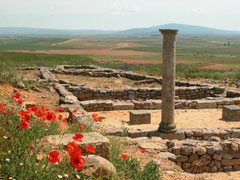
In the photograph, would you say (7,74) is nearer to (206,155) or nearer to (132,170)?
(206,155)

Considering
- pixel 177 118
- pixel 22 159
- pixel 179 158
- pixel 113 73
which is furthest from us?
pixel 113 73

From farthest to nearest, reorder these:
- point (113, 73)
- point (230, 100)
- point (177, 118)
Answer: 1. point (113, 73)
2. point (230, 100)
3. point (177, 118)

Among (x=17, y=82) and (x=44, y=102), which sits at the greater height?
(x=17, y=82)

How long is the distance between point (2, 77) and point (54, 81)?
16.5 feet

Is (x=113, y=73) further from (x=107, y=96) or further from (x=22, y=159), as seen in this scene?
(x=22, y=159)

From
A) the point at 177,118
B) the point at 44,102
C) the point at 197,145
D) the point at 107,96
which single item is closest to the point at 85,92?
the point at 107,96

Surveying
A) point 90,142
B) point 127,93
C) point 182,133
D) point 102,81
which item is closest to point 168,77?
point 182,133

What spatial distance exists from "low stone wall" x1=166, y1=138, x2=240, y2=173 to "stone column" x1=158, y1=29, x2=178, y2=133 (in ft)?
4.20

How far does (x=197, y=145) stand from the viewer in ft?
21.5

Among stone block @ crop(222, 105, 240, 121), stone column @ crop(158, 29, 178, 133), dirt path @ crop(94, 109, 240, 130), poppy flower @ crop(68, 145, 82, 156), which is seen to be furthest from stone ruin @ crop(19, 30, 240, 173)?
poppy flower @ crop(68, 145, 82, 156)

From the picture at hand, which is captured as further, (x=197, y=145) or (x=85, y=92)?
(x=85, y=92)

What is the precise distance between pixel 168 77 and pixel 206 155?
7.54 feet

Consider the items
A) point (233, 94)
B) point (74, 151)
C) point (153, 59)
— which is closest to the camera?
point (74, 151)

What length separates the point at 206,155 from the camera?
21.2 ft
